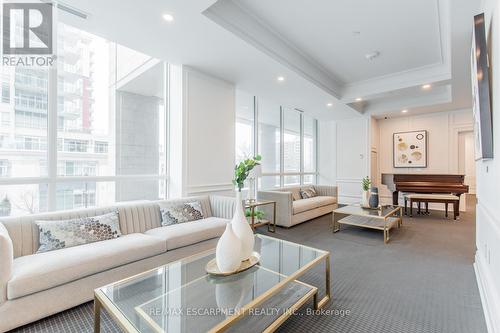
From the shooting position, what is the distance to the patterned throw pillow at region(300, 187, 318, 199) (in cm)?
558

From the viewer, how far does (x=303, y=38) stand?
3451 mm

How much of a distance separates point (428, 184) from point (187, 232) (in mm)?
6030

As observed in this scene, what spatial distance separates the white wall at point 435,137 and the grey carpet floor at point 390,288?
306cm

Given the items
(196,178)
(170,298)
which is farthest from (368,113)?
(170,298)

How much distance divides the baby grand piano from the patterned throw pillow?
7.41ft

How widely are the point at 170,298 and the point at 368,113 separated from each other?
6915mm

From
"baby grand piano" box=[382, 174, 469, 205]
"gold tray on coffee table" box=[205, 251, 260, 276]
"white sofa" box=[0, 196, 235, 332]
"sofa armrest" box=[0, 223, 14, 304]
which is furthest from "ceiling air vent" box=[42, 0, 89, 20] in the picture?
"baby grand piano" box=[382, 174, 469, 205]

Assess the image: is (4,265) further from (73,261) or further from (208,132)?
(208,132)

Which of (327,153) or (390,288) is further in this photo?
(327,153)

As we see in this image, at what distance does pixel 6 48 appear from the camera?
2484 millimetres

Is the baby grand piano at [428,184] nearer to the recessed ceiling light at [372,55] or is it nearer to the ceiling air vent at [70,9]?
the recessed ceiling light at [372,55]

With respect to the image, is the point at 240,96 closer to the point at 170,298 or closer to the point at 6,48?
the point at 6,48

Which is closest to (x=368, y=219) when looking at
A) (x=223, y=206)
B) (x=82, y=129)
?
(x=223, y=206)

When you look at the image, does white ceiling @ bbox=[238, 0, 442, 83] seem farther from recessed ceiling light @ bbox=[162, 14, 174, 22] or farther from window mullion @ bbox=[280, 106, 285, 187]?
window mullion @ bbox=[280, 106, 285, 187]
